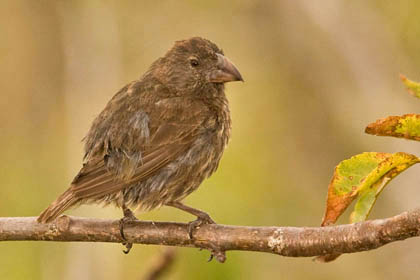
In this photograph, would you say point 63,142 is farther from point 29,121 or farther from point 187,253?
point 187,253

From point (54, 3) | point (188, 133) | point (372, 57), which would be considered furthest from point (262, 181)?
point (188, 133)

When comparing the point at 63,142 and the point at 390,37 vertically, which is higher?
the point at 390,37

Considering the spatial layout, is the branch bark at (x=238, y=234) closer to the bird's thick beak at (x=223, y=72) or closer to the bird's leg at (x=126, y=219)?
the bird's leg at (x=126, y=219)

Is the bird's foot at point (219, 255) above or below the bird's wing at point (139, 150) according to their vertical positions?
below

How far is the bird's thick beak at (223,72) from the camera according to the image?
5.33 meters

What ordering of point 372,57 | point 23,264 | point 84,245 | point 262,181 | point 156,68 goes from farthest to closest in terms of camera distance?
point 262,181 → point 372,57 → point 23,264 → point 84,245 → point 156,68

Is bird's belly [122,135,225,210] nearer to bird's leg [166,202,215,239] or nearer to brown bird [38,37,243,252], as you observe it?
brown bird [38,37,243,252]

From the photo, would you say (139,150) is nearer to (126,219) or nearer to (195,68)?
(126,219)

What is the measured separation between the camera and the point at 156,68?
18.4 ft

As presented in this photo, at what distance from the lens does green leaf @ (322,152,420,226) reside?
110 inches

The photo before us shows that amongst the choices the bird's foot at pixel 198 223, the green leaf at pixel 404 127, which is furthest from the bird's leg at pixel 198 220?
the green leaf at pixel 404 127

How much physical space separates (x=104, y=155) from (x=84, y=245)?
5.59ft

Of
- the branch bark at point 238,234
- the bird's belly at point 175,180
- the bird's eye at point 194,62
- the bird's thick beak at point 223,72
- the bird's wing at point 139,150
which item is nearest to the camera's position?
the branch bark at point 238,234

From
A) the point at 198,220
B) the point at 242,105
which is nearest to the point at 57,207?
the point at 198,220
